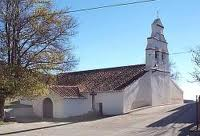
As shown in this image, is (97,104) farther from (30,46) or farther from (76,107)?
(30,46)

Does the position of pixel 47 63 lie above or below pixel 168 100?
above

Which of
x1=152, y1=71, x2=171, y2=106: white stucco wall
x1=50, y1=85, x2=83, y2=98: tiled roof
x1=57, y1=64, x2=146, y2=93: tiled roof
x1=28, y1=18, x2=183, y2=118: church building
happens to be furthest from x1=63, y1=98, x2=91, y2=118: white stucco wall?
x1=152, y1=71, x2=171, y2=106: white stucco wall

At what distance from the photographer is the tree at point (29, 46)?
116 feet

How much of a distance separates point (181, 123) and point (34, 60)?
13429mm

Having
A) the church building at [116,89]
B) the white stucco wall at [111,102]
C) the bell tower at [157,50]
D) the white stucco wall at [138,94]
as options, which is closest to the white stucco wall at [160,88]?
the church building at [116,89]

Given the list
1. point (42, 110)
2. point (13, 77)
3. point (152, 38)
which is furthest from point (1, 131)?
point (152, 38)

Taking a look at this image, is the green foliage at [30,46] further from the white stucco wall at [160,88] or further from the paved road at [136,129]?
the white stucco wall at [160,88]

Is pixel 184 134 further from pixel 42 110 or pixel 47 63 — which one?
pixel 42 110

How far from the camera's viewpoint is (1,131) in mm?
30281

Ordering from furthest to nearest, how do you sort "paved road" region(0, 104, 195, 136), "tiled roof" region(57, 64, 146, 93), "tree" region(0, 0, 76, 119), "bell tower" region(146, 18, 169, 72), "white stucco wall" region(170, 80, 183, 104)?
"white stucco wall" region(170, 80, 183, 104), "bell tower" region(146, 18, 169, 72), "tiled roof" region(57, 64, 146, 93), "tree" region(0, 0, 76, 119), "paved road" region(0, 104, 195, 136)

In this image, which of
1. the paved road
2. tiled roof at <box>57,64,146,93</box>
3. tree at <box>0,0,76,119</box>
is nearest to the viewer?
the paved road

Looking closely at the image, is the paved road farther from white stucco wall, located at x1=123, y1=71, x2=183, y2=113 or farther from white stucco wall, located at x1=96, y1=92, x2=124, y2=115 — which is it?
white stucco wall, located at x1=123, y1=71, x2=183, y2=113

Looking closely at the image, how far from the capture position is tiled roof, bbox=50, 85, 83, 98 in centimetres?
4325

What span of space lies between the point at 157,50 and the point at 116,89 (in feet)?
26.3
